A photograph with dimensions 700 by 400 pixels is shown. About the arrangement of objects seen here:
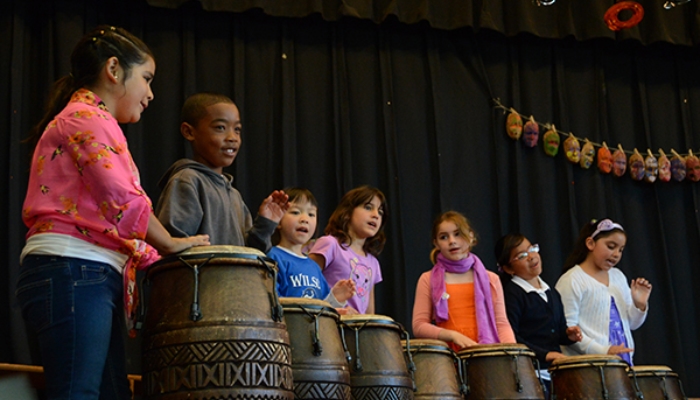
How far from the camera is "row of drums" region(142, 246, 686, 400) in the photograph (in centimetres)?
192

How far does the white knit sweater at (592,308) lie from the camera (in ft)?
14.3

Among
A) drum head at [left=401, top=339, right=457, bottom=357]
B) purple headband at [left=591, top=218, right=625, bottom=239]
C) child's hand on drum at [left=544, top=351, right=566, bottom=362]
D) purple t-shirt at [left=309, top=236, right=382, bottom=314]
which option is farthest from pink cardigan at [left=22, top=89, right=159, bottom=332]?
purple headband at [left=591, top=218, right=625, bottom=239]

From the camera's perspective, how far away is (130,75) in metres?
2.13

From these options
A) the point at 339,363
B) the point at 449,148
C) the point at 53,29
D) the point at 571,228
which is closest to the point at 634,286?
the point at 571,228

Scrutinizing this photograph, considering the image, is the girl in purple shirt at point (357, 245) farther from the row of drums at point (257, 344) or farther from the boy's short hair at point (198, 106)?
the boy's short hair at point (198, 106)

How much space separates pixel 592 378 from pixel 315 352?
68.7 inches

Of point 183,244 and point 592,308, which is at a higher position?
point 183,244

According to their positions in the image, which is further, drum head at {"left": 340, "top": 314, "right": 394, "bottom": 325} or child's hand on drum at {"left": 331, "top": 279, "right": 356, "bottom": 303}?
child's hand on drum at {"left": 331, "top": 279, "right": 356, "bottom": 303}

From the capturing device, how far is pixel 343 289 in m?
3.15

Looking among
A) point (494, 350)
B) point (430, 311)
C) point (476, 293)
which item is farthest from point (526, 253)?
point (494, 350)

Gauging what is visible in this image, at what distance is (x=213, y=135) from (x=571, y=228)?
11.6 ft

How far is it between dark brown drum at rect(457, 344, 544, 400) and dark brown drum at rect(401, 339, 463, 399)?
0.16 metres

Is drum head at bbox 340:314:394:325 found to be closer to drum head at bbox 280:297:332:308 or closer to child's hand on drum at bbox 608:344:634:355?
drum head at bbox 280:297:332:308

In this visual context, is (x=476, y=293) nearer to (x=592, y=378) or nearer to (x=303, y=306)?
(x=592, y=378)
